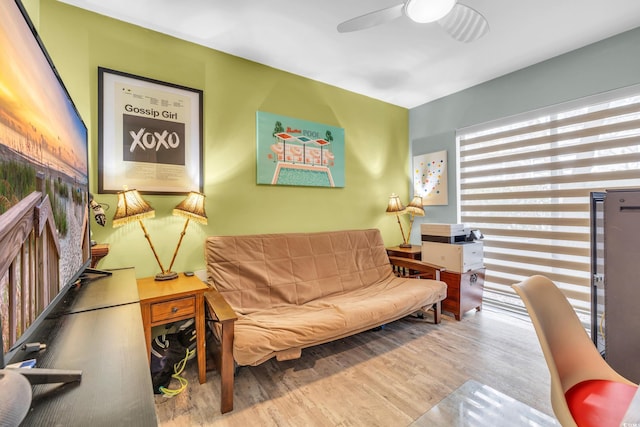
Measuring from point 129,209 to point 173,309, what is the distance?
69 cm

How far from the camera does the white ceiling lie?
1895 mm

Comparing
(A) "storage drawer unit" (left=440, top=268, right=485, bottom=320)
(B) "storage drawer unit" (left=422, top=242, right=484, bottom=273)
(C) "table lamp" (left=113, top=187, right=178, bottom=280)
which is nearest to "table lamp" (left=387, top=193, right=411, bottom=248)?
(B) "storage drawer unit" (left=422, top=242, right=484, bottom=273)

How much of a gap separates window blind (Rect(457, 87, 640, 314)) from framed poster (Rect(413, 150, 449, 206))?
0.67 feet

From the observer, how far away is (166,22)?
2.03 m

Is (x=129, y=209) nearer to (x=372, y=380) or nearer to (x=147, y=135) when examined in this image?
(x=147, y=135)

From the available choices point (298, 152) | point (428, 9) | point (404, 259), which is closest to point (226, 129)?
point (298, 152)

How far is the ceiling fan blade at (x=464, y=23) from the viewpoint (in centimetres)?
→ 162

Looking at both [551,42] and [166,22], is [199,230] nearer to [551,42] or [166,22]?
[166,22]

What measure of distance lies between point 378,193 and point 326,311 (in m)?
1.81

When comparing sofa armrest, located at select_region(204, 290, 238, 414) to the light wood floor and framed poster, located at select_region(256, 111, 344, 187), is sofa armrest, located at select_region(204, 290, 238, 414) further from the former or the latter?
framed poster, located at select_region(256, 111, 344, 187)

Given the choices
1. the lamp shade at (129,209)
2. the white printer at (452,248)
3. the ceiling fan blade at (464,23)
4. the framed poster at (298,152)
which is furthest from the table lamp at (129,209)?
the white printer at (452,248)

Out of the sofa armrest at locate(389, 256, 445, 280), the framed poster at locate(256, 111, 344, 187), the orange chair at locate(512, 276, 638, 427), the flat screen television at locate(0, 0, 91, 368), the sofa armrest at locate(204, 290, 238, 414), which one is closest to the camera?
the flat screen television at locate(0, 0, 91, 368)

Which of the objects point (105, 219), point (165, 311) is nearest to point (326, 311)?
point (165, 311)

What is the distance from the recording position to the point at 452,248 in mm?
2830
